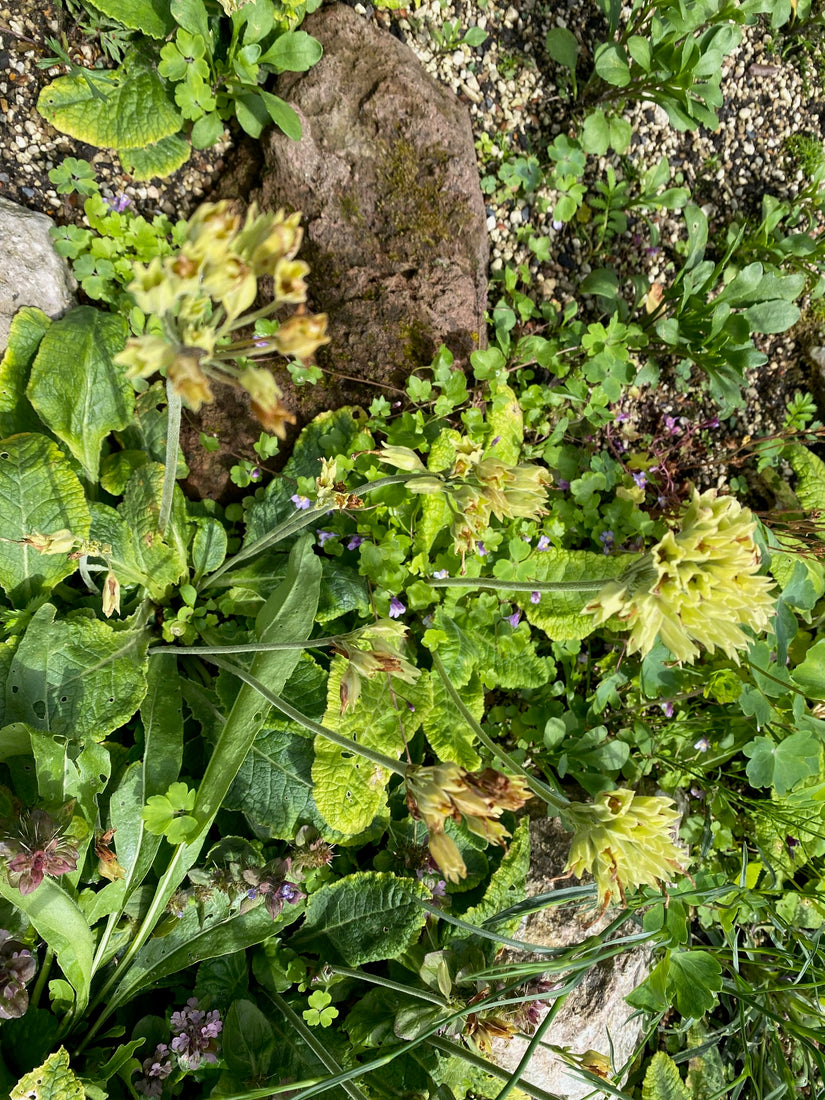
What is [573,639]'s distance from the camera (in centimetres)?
284

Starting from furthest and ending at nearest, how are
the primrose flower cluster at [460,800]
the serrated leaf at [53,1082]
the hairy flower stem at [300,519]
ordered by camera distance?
1. the hairy flower stem at [300,519]
2. the serrated leaf at [53,1082]
3. the primrose flower cluster at [460,800]

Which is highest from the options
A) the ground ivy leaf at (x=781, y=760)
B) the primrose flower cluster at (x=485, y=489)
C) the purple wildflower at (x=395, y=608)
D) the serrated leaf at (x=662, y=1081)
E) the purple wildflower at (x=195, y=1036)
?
the primrose flower cluster at (x=485, y=489)

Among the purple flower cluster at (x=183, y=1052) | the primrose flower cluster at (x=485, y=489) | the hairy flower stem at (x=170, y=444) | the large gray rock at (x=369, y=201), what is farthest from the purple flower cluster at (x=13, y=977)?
the large gray rock at (x=369, y=201)

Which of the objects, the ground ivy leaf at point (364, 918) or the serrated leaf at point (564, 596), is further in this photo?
the serrated leaf at point (564, 596)

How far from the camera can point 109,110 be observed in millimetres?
2590

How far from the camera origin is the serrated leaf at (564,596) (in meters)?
2.70

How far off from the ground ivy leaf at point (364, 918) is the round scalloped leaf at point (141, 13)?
279 cm

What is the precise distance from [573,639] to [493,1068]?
1.37 metres

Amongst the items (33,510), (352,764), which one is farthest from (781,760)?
(33,510)

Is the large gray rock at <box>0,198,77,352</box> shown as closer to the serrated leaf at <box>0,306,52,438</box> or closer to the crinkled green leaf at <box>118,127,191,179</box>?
the serrated leaf at <box>0,306,52,438</box>

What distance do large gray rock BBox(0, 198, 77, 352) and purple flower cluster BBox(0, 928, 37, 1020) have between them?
181 centimetres

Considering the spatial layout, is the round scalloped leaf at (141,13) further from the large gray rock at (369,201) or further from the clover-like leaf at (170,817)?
the clover-like leaf at (170,817)

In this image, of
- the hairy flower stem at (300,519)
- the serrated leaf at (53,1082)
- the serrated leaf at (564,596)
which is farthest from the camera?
the serrated leaf at (564,596)

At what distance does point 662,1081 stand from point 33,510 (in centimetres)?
297
